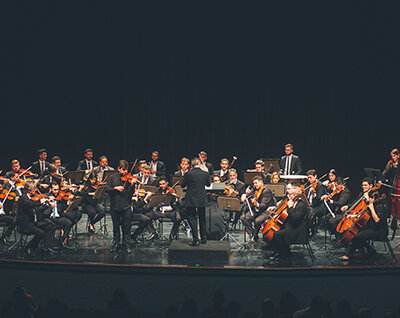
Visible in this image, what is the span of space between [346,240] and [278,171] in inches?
110

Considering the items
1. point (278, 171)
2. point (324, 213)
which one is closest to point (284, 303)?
point (324, 213)

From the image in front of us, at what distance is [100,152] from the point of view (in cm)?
1352

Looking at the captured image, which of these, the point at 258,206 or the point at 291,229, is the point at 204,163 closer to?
the point at 258,206

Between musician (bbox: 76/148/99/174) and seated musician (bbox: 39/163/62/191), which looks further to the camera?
musician (bbox: 76/148/99/174)

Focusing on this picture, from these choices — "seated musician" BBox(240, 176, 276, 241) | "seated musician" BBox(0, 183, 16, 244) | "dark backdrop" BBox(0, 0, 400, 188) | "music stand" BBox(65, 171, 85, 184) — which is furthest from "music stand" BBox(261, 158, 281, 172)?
"seated musician" BBox(0, 183, 16, 244)

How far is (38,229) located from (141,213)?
1.91 m

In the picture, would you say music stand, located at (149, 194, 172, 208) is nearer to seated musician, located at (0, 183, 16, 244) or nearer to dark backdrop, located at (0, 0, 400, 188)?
seated musician, located at (0, 183, 16, 244)

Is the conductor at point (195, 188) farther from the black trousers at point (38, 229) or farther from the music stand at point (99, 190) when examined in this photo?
the black trousers at point (38, 229)

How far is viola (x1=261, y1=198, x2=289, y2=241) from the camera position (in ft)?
24.9

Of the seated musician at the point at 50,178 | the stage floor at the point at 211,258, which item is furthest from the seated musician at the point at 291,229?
the seated musician at the point at 50,178

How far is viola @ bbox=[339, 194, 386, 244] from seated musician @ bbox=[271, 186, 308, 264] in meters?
0.65

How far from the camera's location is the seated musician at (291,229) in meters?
7.45

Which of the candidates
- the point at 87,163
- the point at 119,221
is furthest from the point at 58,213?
the point at 87,163

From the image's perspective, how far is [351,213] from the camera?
7723mm
